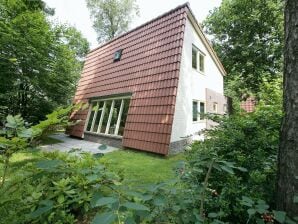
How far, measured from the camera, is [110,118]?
10211 mm

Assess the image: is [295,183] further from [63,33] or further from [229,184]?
[63,33]

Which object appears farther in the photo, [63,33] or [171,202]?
[63,33]

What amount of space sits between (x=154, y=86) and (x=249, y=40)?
1748cm

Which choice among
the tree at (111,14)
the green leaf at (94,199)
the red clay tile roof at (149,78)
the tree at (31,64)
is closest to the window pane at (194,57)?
the red clay tile roof at (149,78)

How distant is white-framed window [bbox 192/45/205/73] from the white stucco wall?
199mm

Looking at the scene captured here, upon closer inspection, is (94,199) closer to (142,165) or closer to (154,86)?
(142,165)

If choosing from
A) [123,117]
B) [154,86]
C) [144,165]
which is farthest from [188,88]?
[144,165]

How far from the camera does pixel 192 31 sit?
10.1 m

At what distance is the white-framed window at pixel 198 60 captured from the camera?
10438 millimetres

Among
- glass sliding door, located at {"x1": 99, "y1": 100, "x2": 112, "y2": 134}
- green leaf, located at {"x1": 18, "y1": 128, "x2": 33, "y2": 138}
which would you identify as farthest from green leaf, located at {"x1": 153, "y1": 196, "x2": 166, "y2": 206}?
glass sliding door, located at {"x1": 99, "y1": 100, "x2": 112, "y2": 134}

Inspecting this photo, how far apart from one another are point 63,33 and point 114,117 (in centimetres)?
744

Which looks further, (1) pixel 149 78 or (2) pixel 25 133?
(1) pixel 149 78

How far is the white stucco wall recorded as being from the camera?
27.0ft

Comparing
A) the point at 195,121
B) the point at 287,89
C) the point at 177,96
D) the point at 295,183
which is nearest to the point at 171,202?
the point at 295,183
